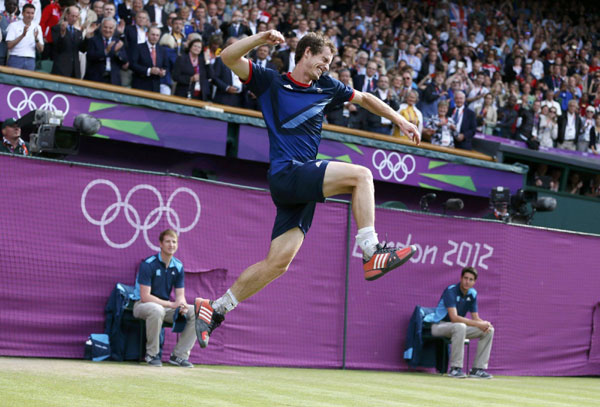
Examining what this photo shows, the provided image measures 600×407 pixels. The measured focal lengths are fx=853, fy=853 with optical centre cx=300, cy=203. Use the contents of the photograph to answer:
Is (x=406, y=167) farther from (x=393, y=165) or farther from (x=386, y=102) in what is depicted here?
(x=386, y=102)

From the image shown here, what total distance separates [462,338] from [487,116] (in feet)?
30.1

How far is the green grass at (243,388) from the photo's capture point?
713cm

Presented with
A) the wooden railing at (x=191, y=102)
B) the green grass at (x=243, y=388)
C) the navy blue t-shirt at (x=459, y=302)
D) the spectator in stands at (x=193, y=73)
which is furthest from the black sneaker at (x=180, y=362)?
the spectator in stands at (x=193, y=73)

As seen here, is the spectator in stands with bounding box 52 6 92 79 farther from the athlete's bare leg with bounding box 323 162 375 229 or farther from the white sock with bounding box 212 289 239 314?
the athlete's bare leg with bounding box 323 162 375 229

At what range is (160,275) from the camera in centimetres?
1073

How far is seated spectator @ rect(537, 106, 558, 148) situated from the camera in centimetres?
2138

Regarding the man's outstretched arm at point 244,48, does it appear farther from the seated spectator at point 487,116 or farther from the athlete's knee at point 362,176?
the seated spectator at point 487,116

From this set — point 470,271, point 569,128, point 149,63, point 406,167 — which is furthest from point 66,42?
point 569,128

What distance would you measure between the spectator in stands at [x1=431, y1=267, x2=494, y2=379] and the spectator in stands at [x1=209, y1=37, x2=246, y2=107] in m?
5.84

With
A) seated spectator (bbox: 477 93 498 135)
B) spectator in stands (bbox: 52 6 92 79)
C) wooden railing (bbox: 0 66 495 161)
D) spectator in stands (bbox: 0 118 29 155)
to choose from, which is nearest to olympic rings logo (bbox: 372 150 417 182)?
wooden railing (bbox: 0 66 495 161)

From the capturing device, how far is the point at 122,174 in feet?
35.7

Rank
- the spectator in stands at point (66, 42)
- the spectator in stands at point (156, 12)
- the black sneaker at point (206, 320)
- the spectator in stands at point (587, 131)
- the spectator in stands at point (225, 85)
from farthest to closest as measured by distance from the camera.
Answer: the spectator in stands at point (587, 131) < the spectator in stands at point (156, 12) < the spectator in stands at point (225, 85) < the spectator in stands at point (66, 42) < the black sneaker at point (206, 320)

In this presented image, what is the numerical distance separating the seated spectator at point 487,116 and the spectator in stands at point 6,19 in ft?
35.5

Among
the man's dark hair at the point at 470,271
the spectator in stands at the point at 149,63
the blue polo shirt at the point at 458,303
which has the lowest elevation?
the blue polo shirt at the point at 458,303
